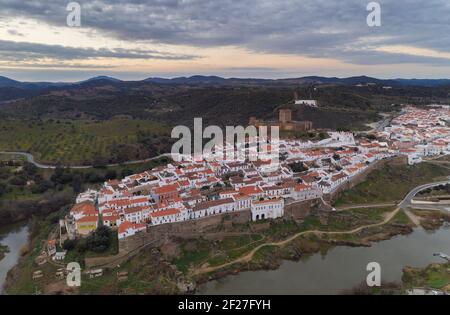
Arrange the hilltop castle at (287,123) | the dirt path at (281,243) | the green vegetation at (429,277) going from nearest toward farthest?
1. the green vegetation at (429,277)
2. the dirt path at (281,243)
3. the hilltop castle at (287,123)

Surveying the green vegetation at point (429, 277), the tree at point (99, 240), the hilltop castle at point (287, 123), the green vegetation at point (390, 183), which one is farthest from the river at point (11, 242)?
the hilltop castle at point (287, 123)

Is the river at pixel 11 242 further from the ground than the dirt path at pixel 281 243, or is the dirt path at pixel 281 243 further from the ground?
the dirt path at pixel 281 243

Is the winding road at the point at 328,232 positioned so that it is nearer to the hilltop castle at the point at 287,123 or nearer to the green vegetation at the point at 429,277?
the green vegetation at the point at 429,277

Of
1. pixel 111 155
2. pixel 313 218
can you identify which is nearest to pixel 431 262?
pixel 313 218

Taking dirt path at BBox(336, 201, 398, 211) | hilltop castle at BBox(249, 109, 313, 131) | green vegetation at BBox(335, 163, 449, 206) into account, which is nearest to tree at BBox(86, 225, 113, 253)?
dirt path at BBox(336, 201, 398, 211)

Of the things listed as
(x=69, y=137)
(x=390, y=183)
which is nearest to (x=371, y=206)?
(x=390, y=183)
